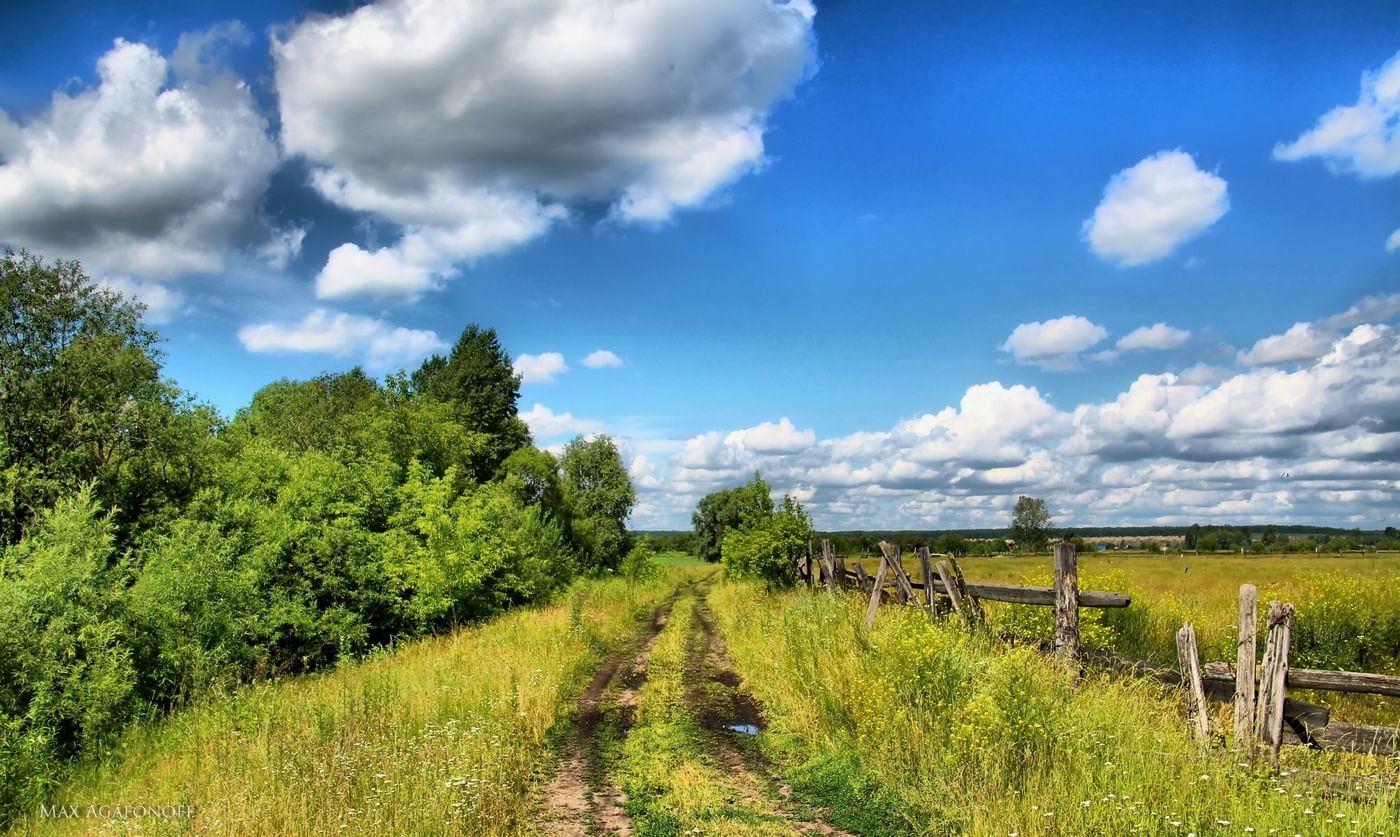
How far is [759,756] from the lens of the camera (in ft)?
29.2

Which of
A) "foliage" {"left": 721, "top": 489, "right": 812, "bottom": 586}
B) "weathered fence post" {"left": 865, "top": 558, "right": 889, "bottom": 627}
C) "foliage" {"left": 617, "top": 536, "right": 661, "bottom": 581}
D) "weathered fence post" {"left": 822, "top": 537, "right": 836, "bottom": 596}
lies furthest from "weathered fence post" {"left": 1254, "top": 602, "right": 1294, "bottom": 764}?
"foliage" {"left": 617, "top": 536, "right": 661, "bottom": 581}

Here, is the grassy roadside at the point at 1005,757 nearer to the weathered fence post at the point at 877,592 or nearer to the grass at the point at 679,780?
the grass at the point at 679,780

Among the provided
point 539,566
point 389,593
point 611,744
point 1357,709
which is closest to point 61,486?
point 389,593

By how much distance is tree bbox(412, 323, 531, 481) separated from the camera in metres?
46.7

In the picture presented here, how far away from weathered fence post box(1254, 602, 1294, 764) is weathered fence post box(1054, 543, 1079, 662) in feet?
8.73

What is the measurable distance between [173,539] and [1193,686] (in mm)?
20761

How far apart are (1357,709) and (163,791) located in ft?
51.6

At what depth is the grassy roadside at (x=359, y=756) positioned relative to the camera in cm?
635

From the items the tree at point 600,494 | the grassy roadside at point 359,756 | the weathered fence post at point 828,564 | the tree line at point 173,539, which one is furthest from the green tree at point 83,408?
the tree at point 600,494

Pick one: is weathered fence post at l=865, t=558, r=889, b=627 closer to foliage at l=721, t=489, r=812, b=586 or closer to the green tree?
foliage at l=721, t=489, r=812, b=586

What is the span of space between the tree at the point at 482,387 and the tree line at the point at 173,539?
12635 mm

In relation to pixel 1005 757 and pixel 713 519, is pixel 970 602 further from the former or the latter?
pixel 713 519

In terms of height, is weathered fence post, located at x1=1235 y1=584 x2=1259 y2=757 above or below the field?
above

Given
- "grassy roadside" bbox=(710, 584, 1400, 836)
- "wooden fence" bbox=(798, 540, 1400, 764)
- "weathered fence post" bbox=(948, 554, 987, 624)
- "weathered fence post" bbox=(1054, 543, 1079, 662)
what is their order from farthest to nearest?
"weathered fence post" bbox=(948, 554, 987, 624) → "weathered fence post" bbox=(1054, 543, 1079, 662) → "wooden fence" bbox=(798, 540, 1400, 764) → "grassy roadside" bbox=(710, 584, 1400, 836)
